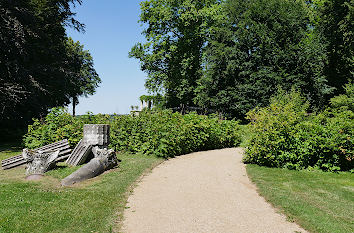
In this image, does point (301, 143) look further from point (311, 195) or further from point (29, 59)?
Answer: point (29, 59)

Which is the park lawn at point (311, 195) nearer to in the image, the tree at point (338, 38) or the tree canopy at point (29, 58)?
the tree canopy at point (29, 58)

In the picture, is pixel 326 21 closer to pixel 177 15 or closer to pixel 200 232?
pixel 177 15

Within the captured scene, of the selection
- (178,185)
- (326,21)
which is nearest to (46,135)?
(178,185)

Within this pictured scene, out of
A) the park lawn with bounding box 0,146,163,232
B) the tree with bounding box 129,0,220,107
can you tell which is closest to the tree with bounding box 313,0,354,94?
the tree with bounding box 129,0,220,107

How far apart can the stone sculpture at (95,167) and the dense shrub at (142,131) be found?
2.21 m

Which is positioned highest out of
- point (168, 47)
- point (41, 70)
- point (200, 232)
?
point (168, 47)

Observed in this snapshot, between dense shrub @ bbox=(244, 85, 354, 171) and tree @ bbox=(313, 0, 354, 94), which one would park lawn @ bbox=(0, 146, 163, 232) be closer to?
dense shrub @ bbox=(244, 85, 354, 171)

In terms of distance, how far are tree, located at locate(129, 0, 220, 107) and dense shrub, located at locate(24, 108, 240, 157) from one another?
17.5 metres

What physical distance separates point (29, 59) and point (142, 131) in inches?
443

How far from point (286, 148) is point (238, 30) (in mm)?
20598

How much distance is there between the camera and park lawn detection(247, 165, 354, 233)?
16.0 ft

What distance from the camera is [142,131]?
1147cm

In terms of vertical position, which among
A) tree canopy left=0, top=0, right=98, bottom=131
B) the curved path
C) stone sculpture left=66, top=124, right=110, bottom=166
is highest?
tree canopy left=0, top=0, right=98, bottom=131

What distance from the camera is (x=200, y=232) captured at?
14.3ft
